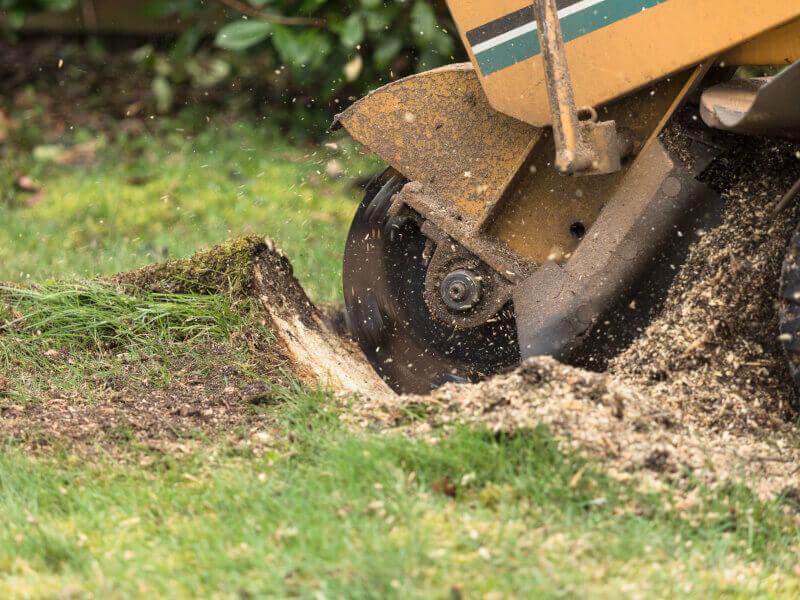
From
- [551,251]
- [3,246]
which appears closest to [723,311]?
[551,251]

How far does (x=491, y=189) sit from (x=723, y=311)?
0.77 meters

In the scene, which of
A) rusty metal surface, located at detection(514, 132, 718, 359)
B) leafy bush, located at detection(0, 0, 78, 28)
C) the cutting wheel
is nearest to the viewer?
rusty metal surface, located at detection(514, 132, 718, 359)

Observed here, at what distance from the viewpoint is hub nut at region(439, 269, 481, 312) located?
353cm

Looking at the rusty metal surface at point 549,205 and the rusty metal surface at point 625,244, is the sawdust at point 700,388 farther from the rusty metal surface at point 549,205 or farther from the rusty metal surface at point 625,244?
the rusty metal surface at point 549,205

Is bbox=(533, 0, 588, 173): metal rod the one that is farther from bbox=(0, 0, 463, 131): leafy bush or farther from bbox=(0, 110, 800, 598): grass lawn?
bbox=(0, 0, 463, 131): leafy bush

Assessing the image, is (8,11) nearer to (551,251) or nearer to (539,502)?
(551,251)

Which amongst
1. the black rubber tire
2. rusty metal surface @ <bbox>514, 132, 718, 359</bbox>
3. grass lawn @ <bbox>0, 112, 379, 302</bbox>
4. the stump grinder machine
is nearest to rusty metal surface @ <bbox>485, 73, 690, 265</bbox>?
the stump grinder machine

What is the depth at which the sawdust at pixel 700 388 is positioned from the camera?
2.80 metres

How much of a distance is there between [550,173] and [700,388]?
0.77m

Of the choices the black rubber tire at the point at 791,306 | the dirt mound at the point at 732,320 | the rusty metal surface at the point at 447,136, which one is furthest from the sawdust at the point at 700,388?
the rusty metal surface at the point at 447,136

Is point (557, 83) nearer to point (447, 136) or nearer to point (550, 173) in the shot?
point (550, 173)

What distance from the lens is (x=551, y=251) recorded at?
3.50 meters

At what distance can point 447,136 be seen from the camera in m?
3.59

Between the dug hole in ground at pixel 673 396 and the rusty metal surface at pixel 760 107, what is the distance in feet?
0.77
